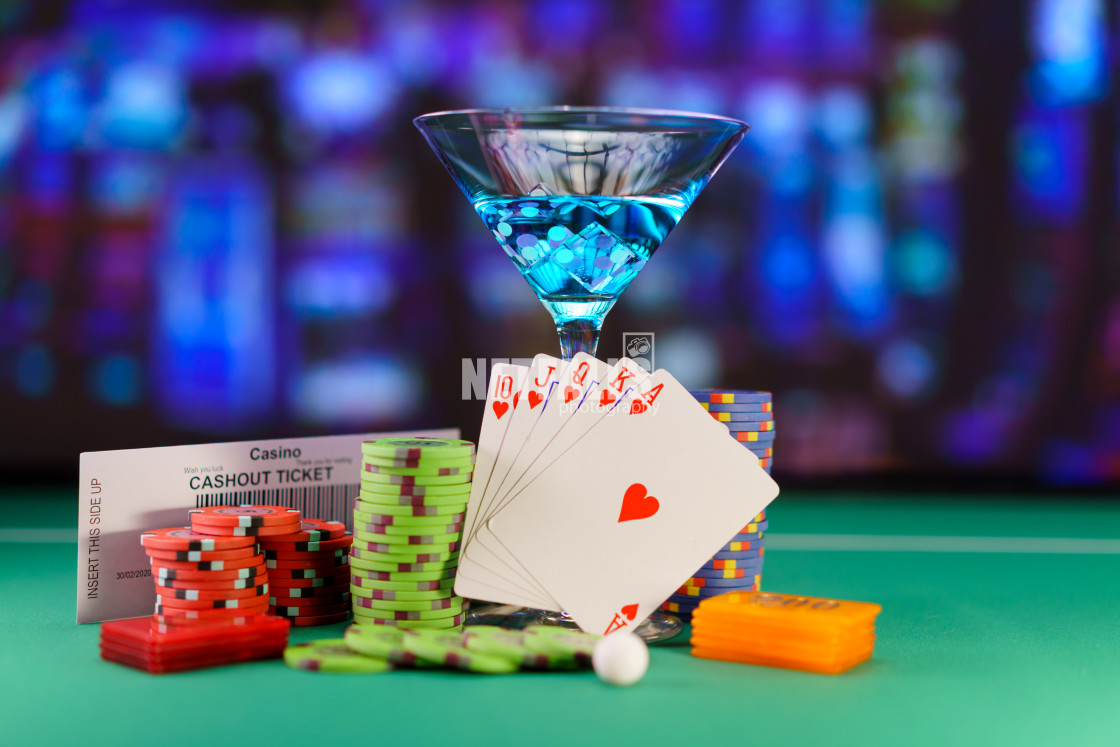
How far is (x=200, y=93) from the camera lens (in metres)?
3.96

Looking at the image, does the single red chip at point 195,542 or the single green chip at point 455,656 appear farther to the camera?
the single red chip at point 195,542

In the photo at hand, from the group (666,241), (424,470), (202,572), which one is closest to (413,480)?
(424,470)

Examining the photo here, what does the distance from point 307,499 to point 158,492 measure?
0.99 ft

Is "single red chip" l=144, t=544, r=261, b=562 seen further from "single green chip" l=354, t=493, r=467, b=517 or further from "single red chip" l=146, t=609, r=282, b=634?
"single green chip" l=354, t=493, r=467, b=517

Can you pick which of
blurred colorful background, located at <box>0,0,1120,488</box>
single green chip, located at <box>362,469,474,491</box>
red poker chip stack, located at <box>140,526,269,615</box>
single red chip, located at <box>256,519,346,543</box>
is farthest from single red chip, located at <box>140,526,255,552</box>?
blurred colorful background, located at <box>0,0,1120,488</box>

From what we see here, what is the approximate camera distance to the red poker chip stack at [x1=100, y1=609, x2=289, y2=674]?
1.55m

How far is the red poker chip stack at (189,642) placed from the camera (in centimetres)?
155

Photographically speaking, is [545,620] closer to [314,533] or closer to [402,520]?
[402,520]

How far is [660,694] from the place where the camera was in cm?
148


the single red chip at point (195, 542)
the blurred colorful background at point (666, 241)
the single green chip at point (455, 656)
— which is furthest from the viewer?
the blurred colorful background at point (666, 241)

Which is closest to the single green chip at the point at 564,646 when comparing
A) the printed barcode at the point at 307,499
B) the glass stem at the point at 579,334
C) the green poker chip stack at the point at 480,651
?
the green poker chip stack at the point at 480,651

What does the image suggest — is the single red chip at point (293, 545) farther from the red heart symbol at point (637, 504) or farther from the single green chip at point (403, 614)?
the red heart symbol at point (637, 504)

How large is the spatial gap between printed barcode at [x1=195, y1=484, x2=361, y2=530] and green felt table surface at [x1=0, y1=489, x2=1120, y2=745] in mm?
319

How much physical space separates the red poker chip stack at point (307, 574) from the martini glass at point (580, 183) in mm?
497
